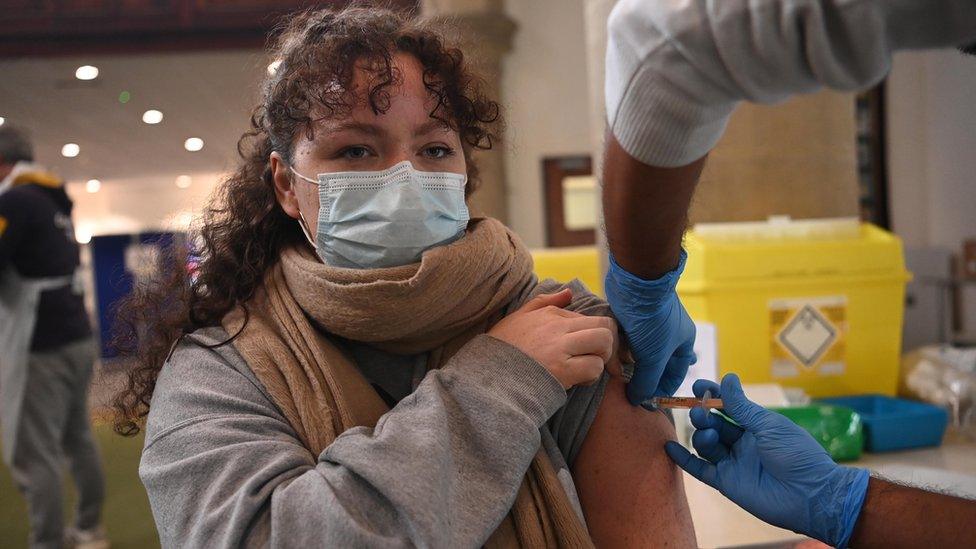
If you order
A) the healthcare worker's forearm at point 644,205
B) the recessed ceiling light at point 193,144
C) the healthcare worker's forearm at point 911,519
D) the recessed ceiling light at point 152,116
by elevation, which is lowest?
the healthcare worker's forearm at point 911,519

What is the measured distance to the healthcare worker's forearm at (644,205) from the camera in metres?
0.80

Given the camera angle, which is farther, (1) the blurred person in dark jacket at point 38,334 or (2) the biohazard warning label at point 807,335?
(1) the blurred person in dark jacket at point 38,334

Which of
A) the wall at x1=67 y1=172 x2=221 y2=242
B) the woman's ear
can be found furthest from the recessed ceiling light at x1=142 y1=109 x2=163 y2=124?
the woman's ear

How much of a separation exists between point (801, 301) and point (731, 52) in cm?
221

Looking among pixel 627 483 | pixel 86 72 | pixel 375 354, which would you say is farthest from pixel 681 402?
pixel 86 72

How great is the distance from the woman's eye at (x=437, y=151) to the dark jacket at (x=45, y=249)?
8.86ft

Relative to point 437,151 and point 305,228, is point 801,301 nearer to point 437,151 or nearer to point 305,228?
point 437,151

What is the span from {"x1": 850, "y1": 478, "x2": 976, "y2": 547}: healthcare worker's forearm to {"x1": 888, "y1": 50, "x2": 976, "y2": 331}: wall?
5325 mm

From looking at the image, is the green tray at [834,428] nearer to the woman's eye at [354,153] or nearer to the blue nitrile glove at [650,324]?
the blue nitrile glove at [650,324]

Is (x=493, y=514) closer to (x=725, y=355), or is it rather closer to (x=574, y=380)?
(x=574, y=380)

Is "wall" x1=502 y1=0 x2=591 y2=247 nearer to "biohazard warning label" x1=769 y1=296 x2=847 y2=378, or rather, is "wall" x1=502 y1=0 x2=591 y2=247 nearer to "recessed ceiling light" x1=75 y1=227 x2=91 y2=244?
"recessed ceiling light" x1=75 y1=227 x2=91 y2=244

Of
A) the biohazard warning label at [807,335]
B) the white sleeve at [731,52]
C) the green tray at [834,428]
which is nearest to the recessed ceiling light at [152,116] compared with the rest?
the biohazard warning label at [807,335]

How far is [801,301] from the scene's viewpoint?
2.63 m

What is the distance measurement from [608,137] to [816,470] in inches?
28.4
